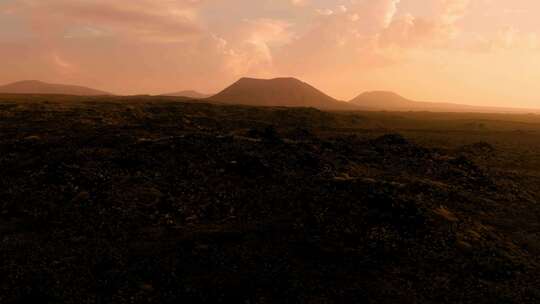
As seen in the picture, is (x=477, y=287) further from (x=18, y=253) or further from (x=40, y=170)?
(x=40, y=170)

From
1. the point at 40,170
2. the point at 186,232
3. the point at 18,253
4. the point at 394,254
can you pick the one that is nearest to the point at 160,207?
the point at 186,232

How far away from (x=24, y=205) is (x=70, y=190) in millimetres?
2659

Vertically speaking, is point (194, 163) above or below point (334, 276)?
above

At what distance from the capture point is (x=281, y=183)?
27.3 metres

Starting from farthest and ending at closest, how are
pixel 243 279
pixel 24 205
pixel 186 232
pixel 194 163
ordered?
pixel 194 163, pixel 24 205, pixel 186 232, pixel 243 279

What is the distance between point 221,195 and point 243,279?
9.96 meters

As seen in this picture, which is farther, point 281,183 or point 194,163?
point 194,163

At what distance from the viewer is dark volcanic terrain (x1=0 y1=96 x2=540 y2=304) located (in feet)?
49.1

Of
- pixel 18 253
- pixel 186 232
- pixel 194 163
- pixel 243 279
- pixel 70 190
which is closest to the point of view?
pixel 243 279

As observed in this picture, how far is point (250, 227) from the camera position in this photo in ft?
67.7

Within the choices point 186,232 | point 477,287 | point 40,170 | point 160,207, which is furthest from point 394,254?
point 40,170

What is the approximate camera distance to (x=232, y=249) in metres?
17.9

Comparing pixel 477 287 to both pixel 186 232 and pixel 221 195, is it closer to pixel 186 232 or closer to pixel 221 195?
pixel 186 232

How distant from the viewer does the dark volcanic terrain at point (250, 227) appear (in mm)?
14977
